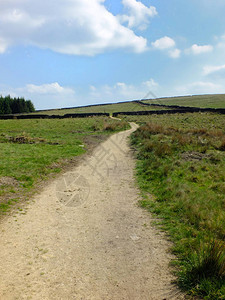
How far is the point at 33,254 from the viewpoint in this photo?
555cm

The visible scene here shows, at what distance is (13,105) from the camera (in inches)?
4021

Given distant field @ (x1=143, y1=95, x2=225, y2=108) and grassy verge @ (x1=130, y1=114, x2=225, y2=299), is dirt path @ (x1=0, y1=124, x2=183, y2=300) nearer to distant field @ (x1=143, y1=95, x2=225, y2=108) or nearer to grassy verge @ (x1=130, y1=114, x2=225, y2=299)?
grassy verge @ (x1=130, y1=114, x2=225, y2=299)

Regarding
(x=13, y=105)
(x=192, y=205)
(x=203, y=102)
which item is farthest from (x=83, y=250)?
(x=13, y=105)

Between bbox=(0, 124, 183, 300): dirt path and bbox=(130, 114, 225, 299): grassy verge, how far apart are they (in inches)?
19.0

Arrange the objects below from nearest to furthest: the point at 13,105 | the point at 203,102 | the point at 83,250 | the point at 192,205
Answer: the point at 83,250
the point at 192,205
the point at 203,102
the point at 13,105

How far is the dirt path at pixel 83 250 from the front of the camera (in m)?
4.38

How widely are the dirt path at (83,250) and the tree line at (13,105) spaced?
324 feet

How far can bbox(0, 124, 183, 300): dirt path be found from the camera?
14.4 feet

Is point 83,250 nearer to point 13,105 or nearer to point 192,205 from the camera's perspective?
point 192,205

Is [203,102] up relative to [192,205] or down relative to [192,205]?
up

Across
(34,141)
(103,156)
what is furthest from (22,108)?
(103,156)

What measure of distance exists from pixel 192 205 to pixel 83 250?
393 cm

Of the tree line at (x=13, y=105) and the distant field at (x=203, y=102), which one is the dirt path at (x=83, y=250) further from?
the tree line at (x=13, y=105)

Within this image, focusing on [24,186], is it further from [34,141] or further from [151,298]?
[34,141]
